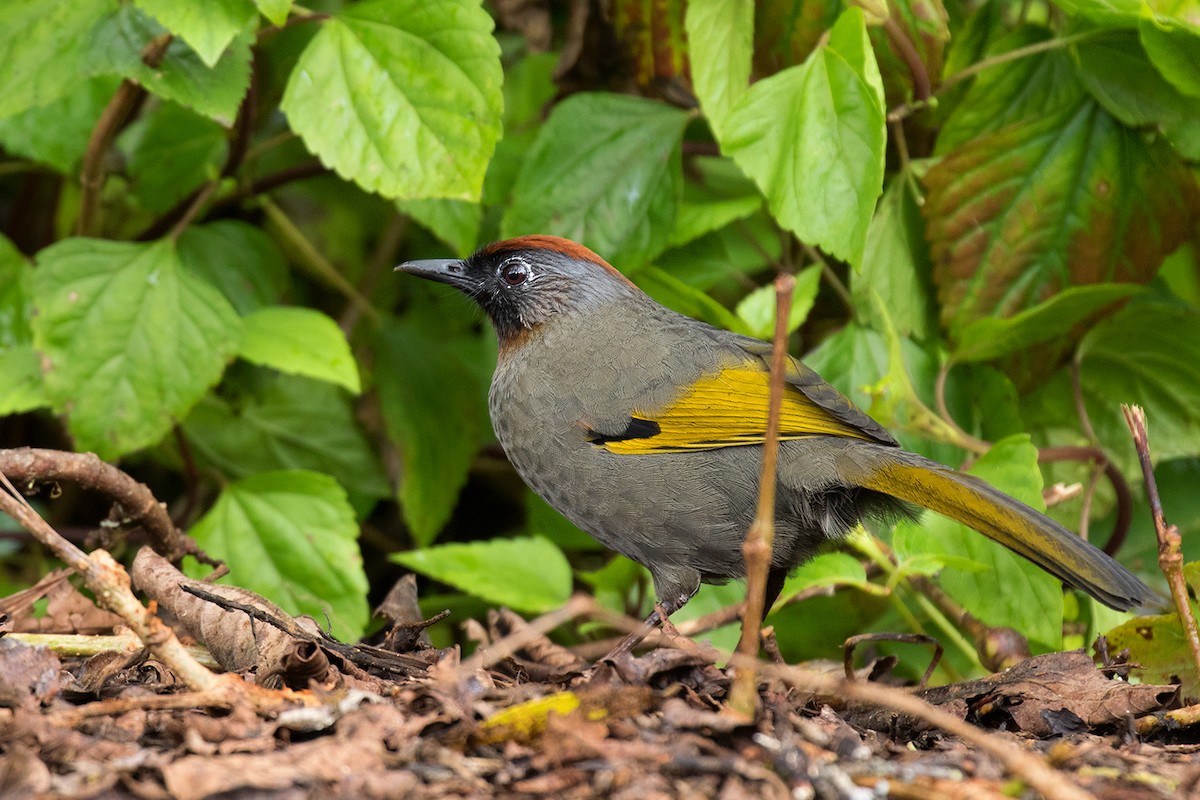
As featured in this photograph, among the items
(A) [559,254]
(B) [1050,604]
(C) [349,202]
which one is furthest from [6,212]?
(B) [1050,604]

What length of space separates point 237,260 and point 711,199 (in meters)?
1.82

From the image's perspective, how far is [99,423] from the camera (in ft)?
12.1

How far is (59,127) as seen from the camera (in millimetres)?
4316

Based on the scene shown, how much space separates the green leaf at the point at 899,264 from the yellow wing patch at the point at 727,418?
0.81 m

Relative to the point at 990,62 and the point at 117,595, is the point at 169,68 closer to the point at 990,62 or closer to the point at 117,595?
the point at 117,595

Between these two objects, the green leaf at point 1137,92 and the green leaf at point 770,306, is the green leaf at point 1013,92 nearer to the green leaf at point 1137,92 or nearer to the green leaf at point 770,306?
the green leaf at point 1137,92

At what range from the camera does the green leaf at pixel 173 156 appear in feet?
15.1

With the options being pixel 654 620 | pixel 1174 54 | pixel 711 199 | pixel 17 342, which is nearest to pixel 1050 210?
pixel 1174 54

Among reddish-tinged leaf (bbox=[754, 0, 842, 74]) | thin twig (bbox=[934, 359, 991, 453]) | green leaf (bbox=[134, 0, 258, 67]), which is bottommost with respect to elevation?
thin twig (bbox=[934, 359, 991, 453])

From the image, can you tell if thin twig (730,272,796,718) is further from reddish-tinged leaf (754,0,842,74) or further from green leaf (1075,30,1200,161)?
green leaf (1075,30,1200,161)

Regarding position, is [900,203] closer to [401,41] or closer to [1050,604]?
[1050,604]

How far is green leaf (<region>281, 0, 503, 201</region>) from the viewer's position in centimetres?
357

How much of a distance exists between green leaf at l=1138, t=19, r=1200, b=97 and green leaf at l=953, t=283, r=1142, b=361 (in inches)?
25.0

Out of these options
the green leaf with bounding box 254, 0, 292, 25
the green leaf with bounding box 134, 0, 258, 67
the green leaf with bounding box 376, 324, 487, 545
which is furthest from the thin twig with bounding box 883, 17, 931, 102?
the green leaf with bounding box 376, 324, 487, 545
